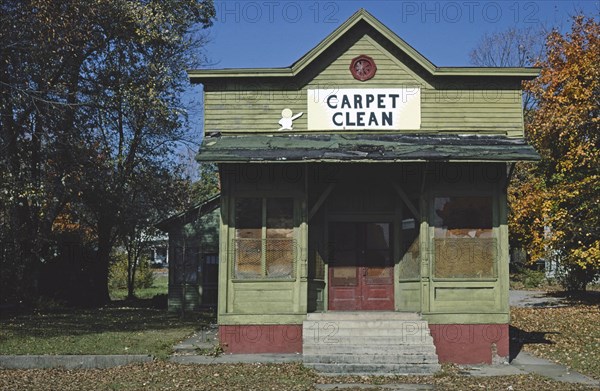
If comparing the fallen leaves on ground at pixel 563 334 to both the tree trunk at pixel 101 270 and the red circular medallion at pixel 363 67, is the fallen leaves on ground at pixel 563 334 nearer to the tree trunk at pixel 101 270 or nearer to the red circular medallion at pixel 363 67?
the red circular medallion at pixel 363 67

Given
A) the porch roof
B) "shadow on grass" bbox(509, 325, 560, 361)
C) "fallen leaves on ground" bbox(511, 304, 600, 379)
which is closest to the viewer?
the porch roof

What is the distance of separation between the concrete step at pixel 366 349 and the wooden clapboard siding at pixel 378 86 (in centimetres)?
504

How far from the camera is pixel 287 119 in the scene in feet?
53.6

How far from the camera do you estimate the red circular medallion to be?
53.7 feet

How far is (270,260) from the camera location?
15.9m

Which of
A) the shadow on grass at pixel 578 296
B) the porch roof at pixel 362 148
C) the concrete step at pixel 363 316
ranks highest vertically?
the porch roof at pixel 362 148

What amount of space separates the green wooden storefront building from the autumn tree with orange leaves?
38.4 feet

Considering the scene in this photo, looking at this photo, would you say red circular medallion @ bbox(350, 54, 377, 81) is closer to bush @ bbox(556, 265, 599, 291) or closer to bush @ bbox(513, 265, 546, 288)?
bush @ bbox(556, 265, 599, 291)

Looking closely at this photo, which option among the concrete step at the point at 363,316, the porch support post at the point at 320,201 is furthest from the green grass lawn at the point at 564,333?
the porch support post at the point at 320,201

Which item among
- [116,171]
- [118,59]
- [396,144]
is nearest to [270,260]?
[396,144]

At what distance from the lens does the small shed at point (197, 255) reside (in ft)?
102

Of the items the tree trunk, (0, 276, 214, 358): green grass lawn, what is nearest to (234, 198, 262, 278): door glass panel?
(0, 276, 214, 358): green grass lawn

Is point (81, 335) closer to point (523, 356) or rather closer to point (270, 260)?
point (270, 260)

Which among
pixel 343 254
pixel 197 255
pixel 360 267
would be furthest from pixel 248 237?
pixel 197 255
